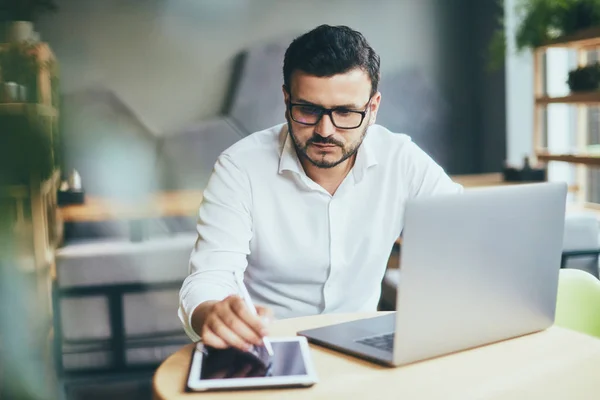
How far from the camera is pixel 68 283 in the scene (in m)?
2.64

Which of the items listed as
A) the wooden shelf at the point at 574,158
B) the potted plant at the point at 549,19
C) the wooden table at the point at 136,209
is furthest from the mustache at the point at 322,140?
the potted plant at the point at 549,19

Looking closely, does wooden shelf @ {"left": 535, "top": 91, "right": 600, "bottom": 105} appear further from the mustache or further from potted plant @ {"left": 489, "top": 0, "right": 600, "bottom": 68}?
the mustache

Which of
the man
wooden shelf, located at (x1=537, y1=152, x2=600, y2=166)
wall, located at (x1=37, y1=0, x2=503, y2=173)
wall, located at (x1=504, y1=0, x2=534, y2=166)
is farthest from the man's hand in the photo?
wall, located at (x1=504, y1=0, x2=534, y2=166)

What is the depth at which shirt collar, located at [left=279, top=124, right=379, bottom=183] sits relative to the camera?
146 centimetres

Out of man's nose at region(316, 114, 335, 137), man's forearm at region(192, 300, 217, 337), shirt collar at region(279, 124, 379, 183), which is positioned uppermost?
man's nose at region(316, 114, 335, 137)

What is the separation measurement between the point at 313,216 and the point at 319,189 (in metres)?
0.06

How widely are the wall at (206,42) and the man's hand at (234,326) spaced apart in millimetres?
2735

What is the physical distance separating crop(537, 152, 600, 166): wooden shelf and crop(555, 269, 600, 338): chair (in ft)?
5.41

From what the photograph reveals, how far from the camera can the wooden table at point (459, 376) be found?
2.76 feet

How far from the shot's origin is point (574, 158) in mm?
3027

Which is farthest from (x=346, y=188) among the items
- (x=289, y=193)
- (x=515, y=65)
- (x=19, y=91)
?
(x=515, y=65)

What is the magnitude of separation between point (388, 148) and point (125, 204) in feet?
6.96

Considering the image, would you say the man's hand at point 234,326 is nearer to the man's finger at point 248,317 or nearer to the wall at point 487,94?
the man's finger at point 248,317

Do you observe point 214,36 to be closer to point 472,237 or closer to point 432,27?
point 432,27
